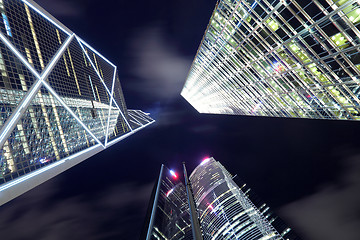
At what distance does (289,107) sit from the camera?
41.6 metres

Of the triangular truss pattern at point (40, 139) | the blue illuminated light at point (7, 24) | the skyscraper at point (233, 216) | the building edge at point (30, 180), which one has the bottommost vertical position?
the skyscraper at point (233, 216)

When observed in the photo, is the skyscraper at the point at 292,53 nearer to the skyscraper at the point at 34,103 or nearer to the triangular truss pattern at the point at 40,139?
the skyscraper at the point at 34,103

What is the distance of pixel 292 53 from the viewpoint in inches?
1130

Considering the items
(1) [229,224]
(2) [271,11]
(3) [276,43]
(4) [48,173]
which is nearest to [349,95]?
(3) [276,43]

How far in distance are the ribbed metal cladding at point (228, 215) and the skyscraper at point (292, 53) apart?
127ft

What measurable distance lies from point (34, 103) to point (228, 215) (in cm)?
6964

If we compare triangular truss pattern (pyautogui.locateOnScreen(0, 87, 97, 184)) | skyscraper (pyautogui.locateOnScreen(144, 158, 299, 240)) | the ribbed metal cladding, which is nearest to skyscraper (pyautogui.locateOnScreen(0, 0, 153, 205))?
triangular truss pattern (pyautogui.locateOnScreen(0, 87, 97, 184))

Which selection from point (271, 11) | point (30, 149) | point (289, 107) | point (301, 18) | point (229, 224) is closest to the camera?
point (301, 18)

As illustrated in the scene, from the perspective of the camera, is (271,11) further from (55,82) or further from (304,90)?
(55,82)

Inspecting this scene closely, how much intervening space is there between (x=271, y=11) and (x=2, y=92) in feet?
119

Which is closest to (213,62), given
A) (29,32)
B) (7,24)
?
(29,32)

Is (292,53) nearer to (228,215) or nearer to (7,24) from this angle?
(7,24)

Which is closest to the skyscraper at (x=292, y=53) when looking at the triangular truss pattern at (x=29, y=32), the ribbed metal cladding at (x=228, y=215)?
the triangular truss pattern at (x=29, y=32)

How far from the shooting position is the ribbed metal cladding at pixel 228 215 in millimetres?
61016
